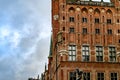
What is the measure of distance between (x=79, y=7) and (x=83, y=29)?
379 centimetres

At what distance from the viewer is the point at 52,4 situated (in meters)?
72.2

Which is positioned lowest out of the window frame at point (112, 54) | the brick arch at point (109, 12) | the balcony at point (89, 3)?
the window frame at point (112, 54)

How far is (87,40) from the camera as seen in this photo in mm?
66375

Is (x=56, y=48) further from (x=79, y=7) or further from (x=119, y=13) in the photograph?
(x=119, y=13)

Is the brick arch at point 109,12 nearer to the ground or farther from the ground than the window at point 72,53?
farther from the ground

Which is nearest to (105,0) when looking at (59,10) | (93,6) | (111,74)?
(93,6)

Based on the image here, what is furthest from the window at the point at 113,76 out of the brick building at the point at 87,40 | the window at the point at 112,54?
the window at the point at 112,54

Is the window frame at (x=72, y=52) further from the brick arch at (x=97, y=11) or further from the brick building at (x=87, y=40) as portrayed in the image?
the brick arch at (x=97, y=11)

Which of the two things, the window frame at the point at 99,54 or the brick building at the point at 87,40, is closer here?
the brick building at the point at 87,40

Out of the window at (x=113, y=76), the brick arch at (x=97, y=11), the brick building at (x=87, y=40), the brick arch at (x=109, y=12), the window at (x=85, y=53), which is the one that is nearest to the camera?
the brick building at (x=87, y=40)

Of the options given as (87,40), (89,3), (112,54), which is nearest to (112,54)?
(112,54)

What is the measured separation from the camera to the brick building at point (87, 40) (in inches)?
2552

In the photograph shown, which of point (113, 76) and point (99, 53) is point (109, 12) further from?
point (113, 76)

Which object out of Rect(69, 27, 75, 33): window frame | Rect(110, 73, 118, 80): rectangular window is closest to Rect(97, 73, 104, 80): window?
Rect(110, 73, 118, 80): rectangular window
